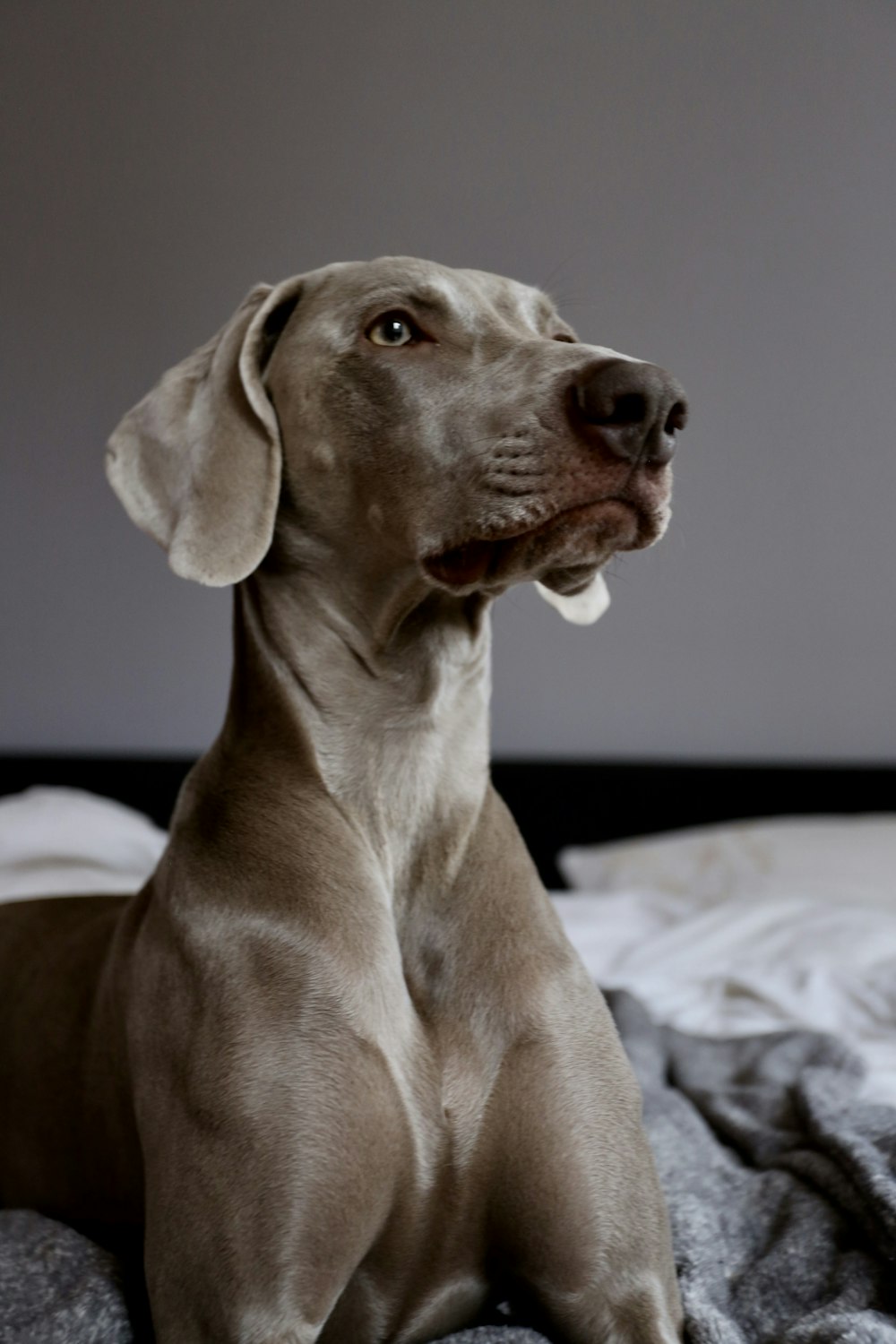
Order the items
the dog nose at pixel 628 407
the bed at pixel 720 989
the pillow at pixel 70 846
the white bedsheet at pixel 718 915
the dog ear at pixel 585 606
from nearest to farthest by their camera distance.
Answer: the dog nose at pixel 628 407 < the bed at pixel 720 989 < the dog ear at pixel 585 606 < the white bedsheet at pixel 718 915 < the pillow at pixel 70 846

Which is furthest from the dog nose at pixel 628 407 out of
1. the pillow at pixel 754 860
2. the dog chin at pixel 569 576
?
the pillow at pixel 754 860

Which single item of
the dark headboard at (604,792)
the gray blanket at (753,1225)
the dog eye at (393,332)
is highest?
the dog eye at (393,332)

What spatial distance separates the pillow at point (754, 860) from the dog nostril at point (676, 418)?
1822 mm

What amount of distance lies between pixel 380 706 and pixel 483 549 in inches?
7.8

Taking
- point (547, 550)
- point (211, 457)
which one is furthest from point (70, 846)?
point (547, 550)

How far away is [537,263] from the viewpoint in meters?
3.34

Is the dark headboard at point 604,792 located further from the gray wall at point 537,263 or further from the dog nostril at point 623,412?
the dog nostril at point 623,412

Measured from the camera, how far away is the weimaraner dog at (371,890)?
98cm

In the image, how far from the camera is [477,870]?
115cm

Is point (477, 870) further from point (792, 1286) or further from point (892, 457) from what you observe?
point (892, 457)

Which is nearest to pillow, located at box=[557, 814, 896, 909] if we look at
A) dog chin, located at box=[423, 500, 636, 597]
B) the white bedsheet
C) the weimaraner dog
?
the white bedsheet

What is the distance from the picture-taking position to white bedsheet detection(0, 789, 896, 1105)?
2037 mm

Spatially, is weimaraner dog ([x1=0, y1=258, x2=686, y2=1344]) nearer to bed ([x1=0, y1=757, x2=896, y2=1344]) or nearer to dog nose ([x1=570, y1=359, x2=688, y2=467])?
dog nose ([x1=570, y1=359, x2=688, y2=467])

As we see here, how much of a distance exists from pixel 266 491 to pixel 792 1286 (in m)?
0.89
